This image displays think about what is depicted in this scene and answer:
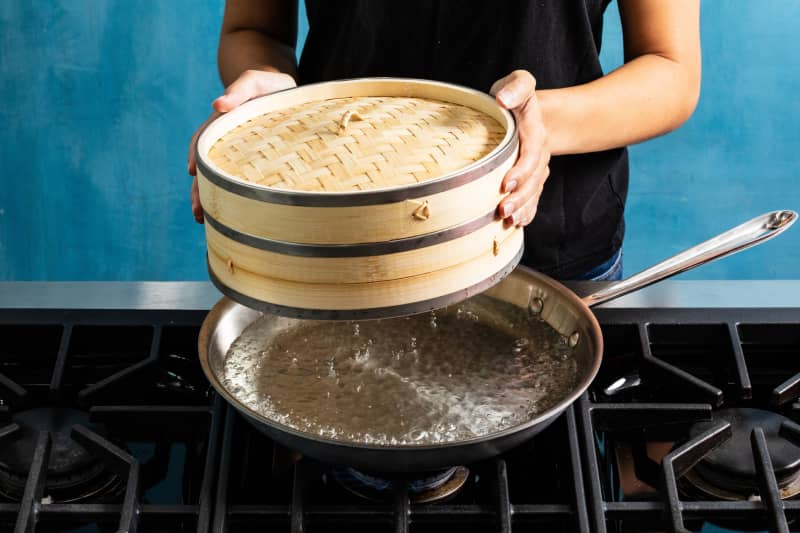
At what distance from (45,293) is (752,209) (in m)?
2.93

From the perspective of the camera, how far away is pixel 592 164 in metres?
1.35

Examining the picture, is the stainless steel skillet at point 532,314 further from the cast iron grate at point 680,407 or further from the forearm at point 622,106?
the forearm at point 622,106

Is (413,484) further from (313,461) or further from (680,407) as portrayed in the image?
(680,407)

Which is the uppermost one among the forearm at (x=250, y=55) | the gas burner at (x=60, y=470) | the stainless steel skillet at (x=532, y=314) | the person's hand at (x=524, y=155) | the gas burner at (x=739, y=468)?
the person's hand at (x=524, y=155)

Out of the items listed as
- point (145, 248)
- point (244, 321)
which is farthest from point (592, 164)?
point (145, 248)

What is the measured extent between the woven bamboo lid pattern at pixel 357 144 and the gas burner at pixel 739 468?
16.3 inches

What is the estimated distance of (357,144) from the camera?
2.47 ft

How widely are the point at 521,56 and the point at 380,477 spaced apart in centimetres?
65

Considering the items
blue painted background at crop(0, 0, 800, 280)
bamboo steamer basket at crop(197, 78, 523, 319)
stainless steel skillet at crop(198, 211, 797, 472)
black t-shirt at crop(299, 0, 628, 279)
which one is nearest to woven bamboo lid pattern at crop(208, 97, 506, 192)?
bamboo steamer basket at crop(197, 78, 523, 319)

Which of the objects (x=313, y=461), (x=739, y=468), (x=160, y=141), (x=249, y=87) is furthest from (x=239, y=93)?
(x=160, y=141)

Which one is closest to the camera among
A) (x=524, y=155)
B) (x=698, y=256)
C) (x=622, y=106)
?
(x=524, y=155)

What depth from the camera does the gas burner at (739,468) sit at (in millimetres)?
922

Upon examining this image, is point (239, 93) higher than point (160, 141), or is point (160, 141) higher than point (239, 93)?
point (239, 93)

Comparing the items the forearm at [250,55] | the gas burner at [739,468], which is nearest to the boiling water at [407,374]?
the gas burner at [739,468]
